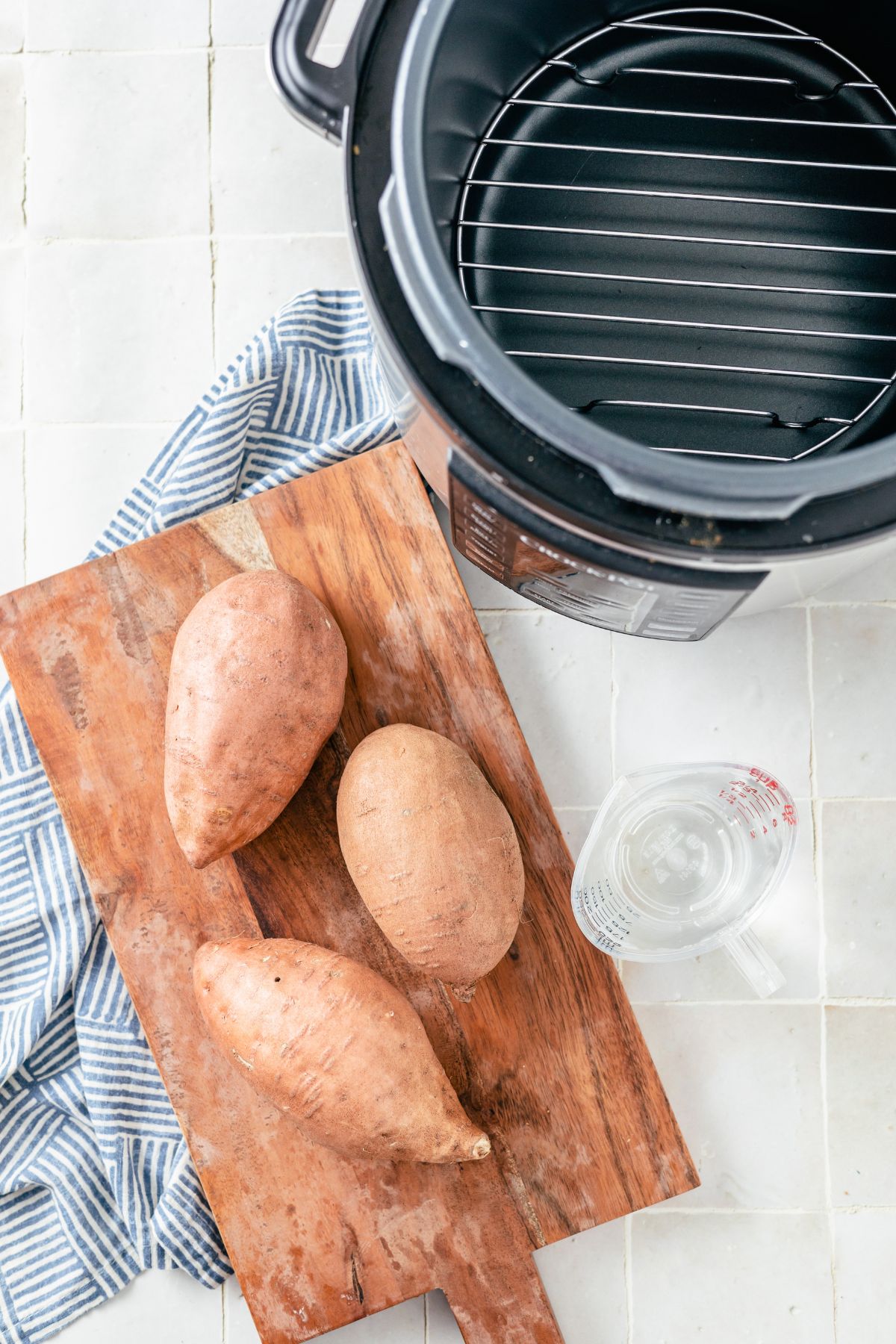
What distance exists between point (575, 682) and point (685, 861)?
0.58ft

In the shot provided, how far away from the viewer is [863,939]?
90 cm

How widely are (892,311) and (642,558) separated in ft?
0.78

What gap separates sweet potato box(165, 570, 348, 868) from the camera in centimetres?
72

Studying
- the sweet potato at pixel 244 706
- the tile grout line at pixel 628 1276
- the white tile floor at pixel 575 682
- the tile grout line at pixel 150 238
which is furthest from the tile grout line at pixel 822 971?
the tile grout line at pixel 150 238

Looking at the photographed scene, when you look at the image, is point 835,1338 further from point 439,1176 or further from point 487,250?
point 487,250

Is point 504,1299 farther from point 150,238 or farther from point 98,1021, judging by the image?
point 150,238

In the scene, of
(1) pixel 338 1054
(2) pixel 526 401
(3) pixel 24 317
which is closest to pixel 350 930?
(1) pixel 338 1054

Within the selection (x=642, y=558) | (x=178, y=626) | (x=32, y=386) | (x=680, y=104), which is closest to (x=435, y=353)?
(x=642, y=558)

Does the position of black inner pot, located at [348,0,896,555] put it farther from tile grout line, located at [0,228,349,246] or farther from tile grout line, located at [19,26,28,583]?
tile grout line, located at [19,26,28,583]

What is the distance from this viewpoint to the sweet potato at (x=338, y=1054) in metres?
0.71

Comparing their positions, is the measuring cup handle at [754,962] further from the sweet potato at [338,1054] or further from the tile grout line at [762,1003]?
the sweet potato at [338,1054]

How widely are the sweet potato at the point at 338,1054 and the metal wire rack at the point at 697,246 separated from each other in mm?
420

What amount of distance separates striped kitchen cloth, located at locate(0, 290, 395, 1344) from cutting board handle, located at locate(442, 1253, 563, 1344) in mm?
212

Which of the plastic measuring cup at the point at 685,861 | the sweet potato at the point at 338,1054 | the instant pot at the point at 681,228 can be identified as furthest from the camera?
the plastic measuring cup at the point at 685,861
